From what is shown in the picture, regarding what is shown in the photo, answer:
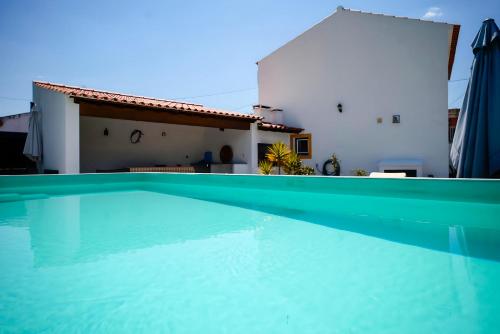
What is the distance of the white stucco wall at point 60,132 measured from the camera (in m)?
8.05

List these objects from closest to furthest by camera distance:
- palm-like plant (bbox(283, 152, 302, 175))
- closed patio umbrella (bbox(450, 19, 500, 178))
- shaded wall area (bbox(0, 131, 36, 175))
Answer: closed patio umbrella (bbox(450, 19, 500, 178)) → palm-like plant (bbox(283, 152, 302, 175)) → shaded wall area (bbox(0, 131, 36, 175))

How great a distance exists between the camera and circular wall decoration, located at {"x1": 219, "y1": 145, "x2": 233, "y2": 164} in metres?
13.6

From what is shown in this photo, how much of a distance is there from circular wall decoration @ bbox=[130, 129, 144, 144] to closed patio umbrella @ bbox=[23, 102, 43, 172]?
3532 mm

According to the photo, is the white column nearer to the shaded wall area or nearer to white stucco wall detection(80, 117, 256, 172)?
white stucco wall detection(80, 117, 256, 172)

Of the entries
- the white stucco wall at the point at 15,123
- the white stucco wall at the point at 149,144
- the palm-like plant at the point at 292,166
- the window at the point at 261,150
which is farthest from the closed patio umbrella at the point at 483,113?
the white stucco wall at the point at 15,123

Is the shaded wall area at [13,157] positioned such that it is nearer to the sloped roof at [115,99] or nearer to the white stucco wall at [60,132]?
the white stucco wall at [60,132]

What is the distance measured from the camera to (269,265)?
2.31 m

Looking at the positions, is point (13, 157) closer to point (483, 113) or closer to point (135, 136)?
point (135, 136)

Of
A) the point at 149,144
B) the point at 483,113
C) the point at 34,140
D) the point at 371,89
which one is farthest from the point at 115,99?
the point at 371,89

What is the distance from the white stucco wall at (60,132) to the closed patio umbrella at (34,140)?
0.53 feet


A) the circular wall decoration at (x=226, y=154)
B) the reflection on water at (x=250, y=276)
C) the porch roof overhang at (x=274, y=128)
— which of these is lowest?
the reflection on water at (x=250, y=276)

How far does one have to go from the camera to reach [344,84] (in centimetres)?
1239

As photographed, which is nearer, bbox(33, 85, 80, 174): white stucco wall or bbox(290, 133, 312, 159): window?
bbox(33, 85, 80, 174): white stucco wall

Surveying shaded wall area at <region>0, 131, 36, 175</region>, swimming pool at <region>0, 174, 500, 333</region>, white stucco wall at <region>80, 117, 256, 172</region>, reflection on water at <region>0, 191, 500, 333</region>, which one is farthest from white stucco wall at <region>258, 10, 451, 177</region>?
shaded wall area at <region>0, 131, 36, 175</region>
